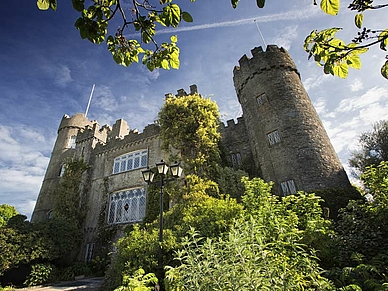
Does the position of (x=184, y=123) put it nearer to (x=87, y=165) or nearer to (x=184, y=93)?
(x=184, y=93)

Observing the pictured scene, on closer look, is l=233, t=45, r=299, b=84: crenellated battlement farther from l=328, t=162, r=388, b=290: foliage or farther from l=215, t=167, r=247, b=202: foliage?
l=328, t=162, r=388, b=290: foliage

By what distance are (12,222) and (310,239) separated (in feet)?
57.7

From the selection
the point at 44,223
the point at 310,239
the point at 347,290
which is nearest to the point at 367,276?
the point at 347,290

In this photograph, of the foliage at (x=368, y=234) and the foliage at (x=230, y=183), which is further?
the foliage at (x=230, y=183)

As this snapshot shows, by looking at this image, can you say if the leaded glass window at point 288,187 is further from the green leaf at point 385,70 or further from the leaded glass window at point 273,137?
the green leaf at point 385,70

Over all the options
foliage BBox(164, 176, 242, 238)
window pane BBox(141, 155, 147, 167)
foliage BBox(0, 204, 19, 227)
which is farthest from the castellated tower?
foliage BBox(0, 204, 19, 227)

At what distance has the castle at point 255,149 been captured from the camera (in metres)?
12.9

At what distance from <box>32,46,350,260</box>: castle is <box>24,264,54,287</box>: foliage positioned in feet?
10.7

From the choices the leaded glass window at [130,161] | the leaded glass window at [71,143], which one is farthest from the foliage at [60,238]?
the leaded glass window at [71,143]

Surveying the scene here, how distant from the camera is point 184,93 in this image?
→ 60.3 ft

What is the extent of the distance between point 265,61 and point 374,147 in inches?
473

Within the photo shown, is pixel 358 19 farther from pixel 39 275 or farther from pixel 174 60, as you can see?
pixel 39 275

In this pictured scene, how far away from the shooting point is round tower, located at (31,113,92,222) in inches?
830

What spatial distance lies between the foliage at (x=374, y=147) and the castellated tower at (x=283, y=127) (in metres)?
7.35
